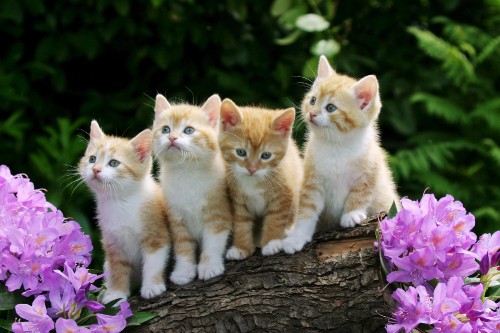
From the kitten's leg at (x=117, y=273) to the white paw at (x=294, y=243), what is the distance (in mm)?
687

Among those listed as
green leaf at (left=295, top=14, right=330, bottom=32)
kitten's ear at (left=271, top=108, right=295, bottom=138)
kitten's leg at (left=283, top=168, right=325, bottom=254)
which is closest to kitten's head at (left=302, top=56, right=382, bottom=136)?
kitten's ear at (left=271, top=108, right=295, bottom=138)

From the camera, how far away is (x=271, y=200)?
3020 mm

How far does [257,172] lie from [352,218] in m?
0.42


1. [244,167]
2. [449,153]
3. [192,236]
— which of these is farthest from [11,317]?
[449,153]

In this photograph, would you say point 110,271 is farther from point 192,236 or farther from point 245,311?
point 245,311

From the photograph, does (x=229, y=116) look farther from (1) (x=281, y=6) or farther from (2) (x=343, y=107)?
(1) (x=281, y=6)

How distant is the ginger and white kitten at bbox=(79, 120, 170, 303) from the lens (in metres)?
3.00

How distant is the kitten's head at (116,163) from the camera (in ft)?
9.85

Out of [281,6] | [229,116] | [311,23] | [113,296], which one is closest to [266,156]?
[229,116]

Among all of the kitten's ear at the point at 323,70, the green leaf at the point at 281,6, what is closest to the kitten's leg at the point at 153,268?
the kitten's ear at the point at 323,70

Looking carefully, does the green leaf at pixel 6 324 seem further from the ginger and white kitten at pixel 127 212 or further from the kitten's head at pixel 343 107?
the kitten's head at pixel 343 107

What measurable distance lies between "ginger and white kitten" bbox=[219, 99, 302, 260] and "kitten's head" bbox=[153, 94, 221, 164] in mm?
A: 74

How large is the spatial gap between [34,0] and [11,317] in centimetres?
263

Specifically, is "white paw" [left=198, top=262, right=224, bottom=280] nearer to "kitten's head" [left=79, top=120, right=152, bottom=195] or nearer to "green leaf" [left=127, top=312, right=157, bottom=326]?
"green leaf" [left=127, top=312, right=157, bottom=326]
